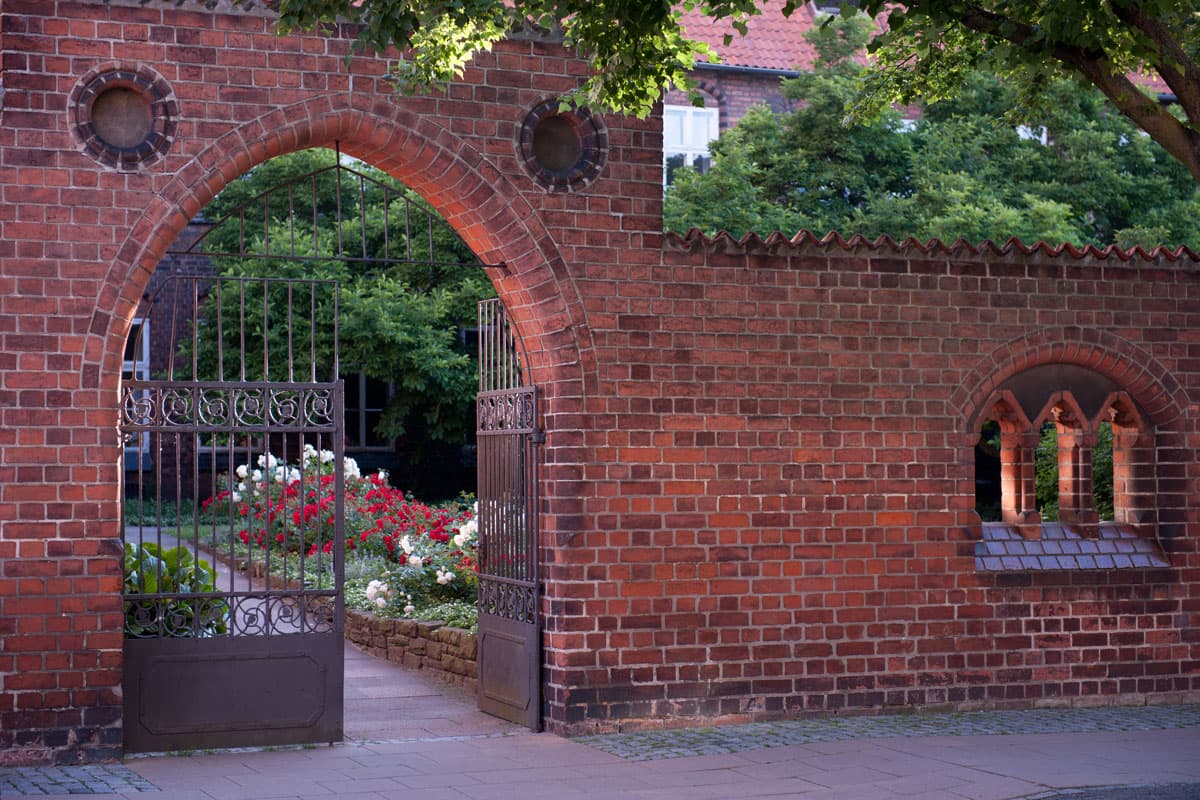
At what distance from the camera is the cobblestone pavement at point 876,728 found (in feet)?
30.8

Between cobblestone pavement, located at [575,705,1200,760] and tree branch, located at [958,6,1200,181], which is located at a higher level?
tree branch, located at [958,6,1200,181]

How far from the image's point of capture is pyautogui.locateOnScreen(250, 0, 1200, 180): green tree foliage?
7855 millimetres

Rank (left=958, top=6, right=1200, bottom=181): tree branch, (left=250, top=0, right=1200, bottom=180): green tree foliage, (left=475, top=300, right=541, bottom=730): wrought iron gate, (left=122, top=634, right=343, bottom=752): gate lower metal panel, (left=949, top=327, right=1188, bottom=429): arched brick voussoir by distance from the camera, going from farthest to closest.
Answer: (left=949, top=327, right=1188, bottom=429): arched brick voussoir, (left=475, top=300, right=541, bottom=730): wrought iron gate, (left=122, top=634, right=343, bottom=752): gate lower metal panel, (left=958, top=6, right=1200, bottom=181): tree branch, (left=250, top=0, right=1200, bottom=180): green tree foliage

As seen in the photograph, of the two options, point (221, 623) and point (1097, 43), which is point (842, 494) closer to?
point (1097, 43)

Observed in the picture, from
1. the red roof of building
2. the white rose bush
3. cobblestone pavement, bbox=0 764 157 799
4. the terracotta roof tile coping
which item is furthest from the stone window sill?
the red roof of building

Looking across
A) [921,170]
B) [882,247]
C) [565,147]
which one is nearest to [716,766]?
[882,247]

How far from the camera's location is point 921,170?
21344 mm

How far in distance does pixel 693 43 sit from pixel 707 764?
13.7 ft

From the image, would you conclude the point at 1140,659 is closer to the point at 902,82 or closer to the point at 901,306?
the point at 901,306

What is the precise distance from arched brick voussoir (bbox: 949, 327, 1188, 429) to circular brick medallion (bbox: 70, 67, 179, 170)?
5646 millimetres

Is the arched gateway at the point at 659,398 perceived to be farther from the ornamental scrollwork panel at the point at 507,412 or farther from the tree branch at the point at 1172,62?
the tree branch at the point at 1172,62

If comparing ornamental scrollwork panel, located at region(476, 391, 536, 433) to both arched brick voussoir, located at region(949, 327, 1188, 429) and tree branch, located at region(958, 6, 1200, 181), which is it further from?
tree branch, located at region(958, 6, 1200, 181)

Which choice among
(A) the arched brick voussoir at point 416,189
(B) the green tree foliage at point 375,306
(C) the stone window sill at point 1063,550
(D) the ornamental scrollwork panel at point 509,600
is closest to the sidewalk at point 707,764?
(D) the ornamental scrollwork panel at point 509,600

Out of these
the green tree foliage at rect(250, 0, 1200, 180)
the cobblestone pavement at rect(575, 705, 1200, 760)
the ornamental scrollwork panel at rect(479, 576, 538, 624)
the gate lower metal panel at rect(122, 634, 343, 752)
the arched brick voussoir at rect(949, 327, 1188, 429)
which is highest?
the green tree foliage at rect(250, 0, 1200, 180)
